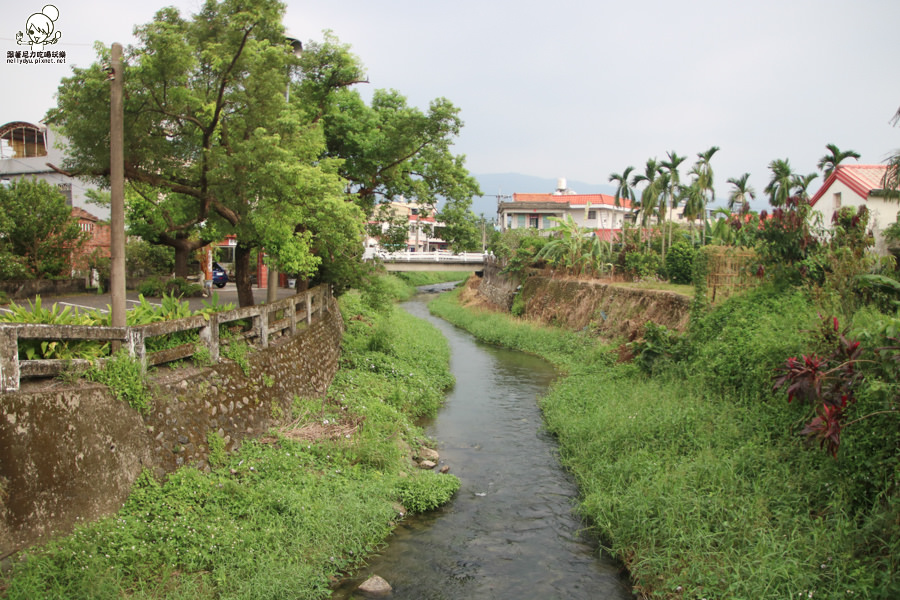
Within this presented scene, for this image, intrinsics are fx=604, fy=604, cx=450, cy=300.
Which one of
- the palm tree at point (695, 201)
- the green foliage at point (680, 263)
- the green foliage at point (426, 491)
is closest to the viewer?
the green foliage at point (426, 491)

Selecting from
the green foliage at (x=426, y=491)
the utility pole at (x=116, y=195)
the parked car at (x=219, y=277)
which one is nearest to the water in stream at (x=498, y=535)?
the green foliage at (x=426, y=491)

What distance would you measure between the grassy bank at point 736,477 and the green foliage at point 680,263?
14251 mm

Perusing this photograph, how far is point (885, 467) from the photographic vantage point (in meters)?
7.82

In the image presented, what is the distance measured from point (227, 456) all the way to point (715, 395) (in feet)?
33.8

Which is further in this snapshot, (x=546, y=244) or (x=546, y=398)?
A: (x=546, y=244)

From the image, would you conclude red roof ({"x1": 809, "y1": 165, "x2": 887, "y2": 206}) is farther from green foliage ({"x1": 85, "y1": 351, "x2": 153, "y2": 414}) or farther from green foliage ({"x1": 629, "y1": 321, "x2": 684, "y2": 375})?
green foliage ({"x1": 85, "y1": 351, "x2": 153, "y2": 414})

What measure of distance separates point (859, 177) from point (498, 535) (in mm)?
29068

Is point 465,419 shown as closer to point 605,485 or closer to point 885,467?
point 605,485

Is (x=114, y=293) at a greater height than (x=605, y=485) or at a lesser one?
greater

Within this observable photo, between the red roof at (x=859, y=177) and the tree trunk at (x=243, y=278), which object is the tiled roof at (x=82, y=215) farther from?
the red roof at (x=859, y=177)

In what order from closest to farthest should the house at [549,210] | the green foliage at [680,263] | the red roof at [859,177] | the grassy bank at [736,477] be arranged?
the grassy bank at [736,477], the red roof at [859,177], the green foliage at [680,263], the house at [549,210]

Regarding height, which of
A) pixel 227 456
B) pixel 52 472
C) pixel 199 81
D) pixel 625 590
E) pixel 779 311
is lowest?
pixel 625 590

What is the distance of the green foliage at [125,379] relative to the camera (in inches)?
325

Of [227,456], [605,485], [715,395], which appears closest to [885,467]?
[605,485]
